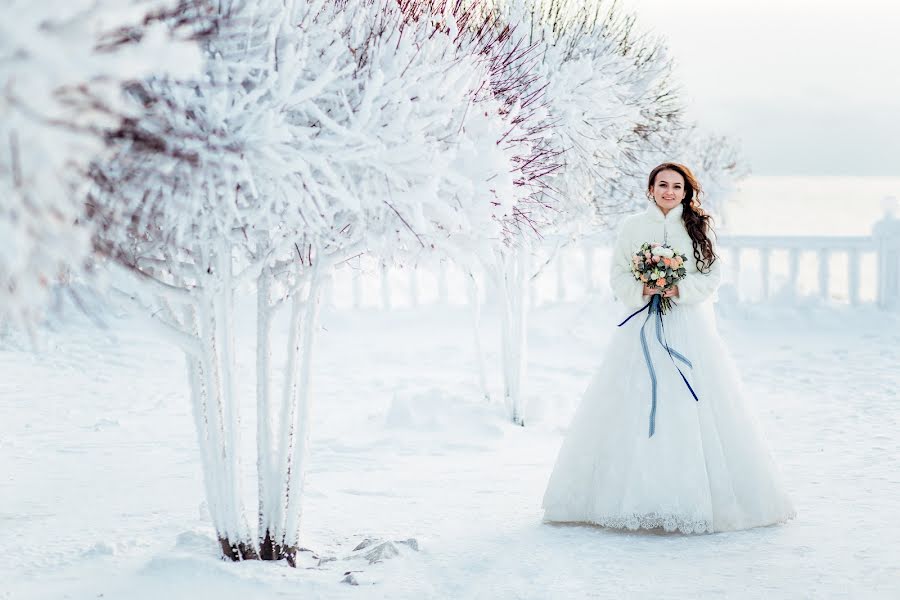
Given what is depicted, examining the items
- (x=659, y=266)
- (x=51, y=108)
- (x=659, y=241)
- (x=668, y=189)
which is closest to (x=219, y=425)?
(x=51, y=108)

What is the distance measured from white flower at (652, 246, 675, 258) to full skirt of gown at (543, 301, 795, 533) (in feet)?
1.07

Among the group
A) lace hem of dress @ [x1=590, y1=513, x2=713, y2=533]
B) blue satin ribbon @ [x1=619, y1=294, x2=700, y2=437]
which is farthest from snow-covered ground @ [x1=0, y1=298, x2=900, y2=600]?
blue satin ribbon @ [x1=619, y1=294, x2=700, y2=437]

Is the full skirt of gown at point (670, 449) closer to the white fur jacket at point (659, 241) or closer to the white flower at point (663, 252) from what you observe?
the white fur jacket at point (659, 241)

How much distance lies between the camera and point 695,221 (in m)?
5.17

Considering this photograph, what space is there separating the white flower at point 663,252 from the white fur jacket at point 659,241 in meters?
0.13

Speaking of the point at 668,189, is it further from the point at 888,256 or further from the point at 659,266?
the point at 888,256

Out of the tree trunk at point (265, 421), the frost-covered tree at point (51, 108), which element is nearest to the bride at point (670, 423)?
the tree trunk at point (265, 421)

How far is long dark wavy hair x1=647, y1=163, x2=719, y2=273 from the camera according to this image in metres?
5.10

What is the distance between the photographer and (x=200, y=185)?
3.06m

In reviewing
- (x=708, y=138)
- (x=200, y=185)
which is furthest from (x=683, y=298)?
(x=708, y=138)

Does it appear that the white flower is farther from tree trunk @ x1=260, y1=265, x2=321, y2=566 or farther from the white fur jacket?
tree trunk @ x1=260, y1=265, x2=321, y2=566

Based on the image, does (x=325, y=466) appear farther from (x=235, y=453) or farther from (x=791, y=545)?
(x=791, y=545)

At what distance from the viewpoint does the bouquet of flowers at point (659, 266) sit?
5.00 m

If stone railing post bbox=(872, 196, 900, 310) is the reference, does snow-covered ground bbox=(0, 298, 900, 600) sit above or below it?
below
